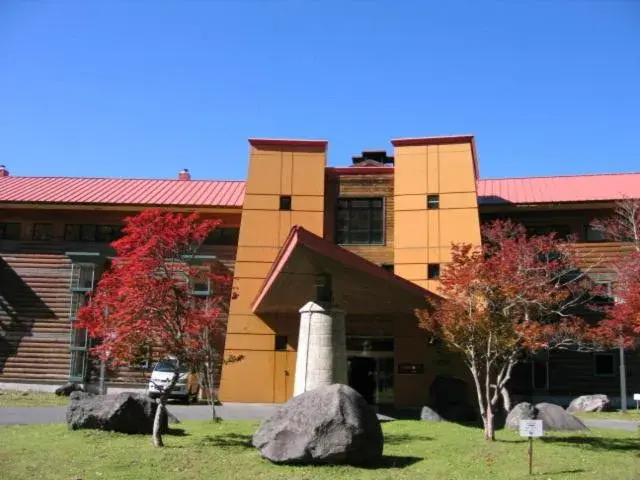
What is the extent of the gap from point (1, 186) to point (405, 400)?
878 inches

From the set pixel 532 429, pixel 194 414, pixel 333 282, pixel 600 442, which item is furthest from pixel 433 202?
pixel 532 429

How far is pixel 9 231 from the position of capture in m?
30.5

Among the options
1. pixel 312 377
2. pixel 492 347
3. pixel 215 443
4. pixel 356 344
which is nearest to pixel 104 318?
pixel 215 443

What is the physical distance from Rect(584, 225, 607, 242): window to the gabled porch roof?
908cm

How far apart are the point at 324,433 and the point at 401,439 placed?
14.1ft

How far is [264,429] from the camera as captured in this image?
11.3 meters

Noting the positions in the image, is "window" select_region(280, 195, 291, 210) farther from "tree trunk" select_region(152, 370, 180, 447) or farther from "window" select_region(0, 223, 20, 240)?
"tree trunk" select_region(152, 370, 180, 447)

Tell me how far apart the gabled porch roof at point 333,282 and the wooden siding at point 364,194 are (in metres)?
Answer: 2.81

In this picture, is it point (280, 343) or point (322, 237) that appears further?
point (280, 343)

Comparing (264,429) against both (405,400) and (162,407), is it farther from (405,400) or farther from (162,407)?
(405,400)

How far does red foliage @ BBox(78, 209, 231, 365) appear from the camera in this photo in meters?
13.3

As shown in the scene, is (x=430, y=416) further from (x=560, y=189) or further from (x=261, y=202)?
(x=560, y=189)

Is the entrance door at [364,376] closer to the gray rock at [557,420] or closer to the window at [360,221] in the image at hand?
the window at [360,221]

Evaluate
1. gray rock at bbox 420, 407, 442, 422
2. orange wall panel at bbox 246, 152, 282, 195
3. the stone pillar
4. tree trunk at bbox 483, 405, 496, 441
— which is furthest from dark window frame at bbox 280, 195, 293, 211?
tree trunk at bbox 483, 405, 496, 441
